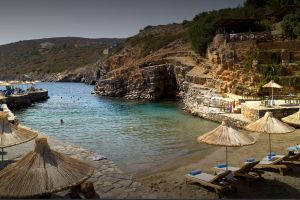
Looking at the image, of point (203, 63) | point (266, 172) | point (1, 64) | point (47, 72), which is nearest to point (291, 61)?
point (203, 63)

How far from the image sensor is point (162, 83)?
53750mm

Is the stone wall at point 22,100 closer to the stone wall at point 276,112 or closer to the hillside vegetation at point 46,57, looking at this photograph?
the stone wall at point 276,112

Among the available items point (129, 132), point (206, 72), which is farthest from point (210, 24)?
point (129, 132)

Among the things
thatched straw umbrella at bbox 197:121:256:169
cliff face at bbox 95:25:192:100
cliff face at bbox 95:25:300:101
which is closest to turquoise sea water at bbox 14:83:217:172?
thatched straw umbrella at bbox 197:121:256:169

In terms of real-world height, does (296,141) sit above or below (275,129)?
below

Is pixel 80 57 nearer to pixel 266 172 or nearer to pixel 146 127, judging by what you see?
pixel 146 127

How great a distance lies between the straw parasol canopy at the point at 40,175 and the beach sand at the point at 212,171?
289 centimetres

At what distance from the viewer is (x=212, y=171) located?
14133 mm

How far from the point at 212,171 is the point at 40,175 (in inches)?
312

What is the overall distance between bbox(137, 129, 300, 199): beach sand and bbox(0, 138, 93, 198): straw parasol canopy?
289 cm

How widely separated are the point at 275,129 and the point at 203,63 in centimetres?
3493

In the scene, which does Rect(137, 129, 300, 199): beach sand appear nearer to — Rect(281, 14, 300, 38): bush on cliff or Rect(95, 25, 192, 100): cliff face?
Rect(281, 14, 300, 38): bush on cliff

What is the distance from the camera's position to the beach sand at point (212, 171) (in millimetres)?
11133

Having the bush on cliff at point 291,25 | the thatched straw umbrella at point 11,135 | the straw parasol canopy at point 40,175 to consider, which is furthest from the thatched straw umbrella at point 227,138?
the bush on cliff at point 291,25
